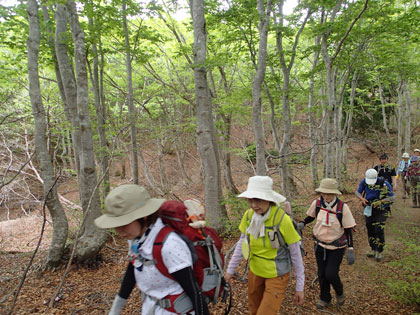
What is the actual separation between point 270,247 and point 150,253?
1420 mm

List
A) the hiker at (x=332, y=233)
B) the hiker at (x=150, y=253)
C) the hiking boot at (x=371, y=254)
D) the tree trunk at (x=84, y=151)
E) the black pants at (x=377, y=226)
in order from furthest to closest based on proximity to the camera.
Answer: the hiking boot at (x=371, y=254), the black pants at (x=377, y=226), the tree trunk at (x=84, y=151), the hiker at (x=332, y=233), the hiker at (x=150, y=253)

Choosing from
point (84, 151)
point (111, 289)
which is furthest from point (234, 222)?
point (84, 151)

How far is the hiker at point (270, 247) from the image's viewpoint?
252 centimetres

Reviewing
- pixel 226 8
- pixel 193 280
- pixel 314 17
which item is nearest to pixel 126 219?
pixel 193 280

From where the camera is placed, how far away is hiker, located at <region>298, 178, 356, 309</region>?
3420 millimetres

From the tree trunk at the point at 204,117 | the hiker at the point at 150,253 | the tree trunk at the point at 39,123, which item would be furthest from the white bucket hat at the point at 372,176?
the tree trunk at the point at 39,123

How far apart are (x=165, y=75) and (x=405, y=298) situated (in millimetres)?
13998

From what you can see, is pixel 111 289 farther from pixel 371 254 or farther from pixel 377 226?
pixel 371 254

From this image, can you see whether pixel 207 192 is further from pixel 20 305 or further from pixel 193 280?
pixel 193 280

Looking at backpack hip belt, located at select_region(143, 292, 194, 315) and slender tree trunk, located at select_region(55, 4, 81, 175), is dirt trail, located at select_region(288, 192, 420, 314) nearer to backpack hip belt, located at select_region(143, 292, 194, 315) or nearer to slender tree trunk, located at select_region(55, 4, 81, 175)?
backpack hip belt, located at select_region(143, 292, 194, 315)

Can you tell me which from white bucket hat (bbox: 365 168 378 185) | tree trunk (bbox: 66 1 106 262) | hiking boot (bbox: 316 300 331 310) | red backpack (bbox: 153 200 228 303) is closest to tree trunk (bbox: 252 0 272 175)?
white bucket hat (bbox: 365 168 378 185)

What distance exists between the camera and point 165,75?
14477 mm

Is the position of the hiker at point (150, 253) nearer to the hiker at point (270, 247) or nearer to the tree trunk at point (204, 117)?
the hiker at point (270, 247)

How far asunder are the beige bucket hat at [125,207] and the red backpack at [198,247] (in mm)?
119
